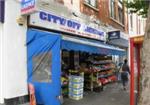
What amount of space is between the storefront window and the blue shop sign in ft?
5.62

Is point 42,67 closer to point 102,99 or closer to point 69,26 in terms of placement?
point 102,99

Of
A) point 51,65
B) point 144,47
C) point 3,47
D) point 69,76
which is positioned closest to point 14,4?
point 3,47

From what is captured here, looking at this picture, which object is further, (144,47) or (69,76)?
(69,76)

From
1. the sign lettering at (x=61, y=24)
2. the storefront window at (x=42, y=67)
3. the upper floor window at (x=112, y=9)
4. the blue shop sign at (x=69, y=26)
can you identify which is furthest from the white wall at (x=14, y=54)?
the upper floor window at (x=112, y=9)

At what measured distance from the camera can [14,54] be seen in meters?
10.1

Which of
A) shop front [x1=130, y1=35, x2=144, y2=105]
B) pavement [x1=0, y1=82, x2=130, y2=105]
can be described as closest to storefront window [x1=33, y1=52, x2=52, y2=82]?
pavement [x1=0, y1=82, x2=130, y2=105]

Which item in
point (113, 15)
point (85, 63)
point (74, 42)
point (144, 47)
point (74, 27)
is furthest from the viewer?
point (113, 15)

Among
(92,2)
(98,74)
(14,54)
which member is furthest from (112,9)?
(14,54)

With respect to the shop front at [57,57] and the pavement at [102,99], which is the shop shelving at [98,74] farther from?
the pavement at [102,99]

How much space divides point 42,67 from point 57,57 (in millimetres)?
782

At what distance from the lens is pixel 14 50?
33.2 feet

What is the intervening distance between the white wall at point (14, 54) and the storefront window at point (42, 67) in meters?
0.38

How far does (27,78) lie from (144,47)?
215 inches

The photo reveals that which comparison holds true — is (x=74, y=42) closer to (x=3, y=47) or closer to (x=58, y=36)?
(x=58, y=36)
